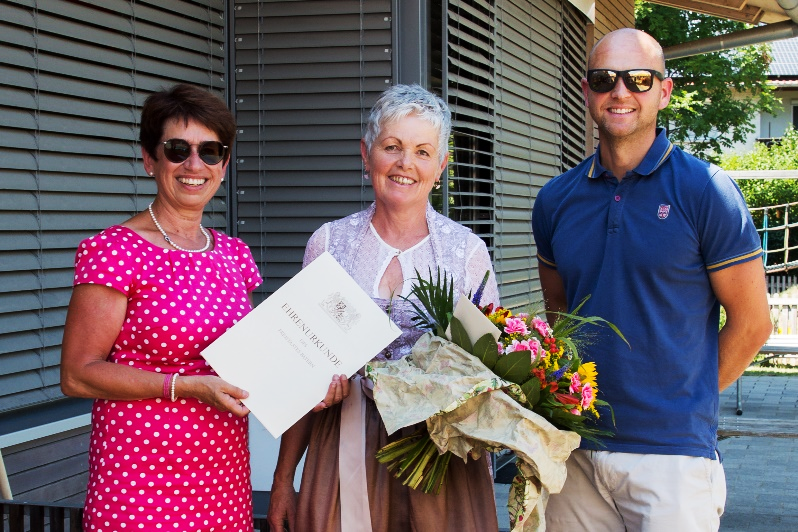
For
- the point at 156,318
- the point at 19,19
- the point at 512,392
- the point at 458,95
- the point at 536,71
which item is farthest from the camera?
the point at 536,71

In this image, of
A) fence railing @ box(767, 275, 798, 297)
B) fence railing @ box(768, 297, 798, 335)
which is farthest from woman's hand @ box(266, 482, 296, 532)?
fence railing @ box(767, 275, 798, 297)

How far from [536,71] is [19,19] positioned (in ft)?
13.9

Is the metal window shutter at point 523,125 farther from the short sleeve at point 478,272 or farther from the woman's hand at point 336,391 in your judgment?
the woman's hand at point 336,391

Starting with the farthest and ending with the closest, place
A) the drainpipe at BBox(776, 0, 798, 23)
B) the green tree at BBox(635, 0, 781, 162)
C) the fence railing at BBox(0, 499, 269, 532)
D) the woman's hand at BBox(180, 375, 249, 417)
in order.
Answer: the green tree at BBox(635, 0, 781, 162) < the drainpipe at BBox(776, 0, 798, 23) < the fence railing at BBox(0, 499, 269, 532) < the woman's hand at BBox(180, 375, 249, 417)

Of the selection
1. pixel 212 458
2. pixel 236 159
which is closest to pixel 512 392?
pixel 212 458

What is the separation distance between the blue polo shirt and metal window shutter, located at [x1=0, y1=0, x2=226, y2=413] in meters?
2.33

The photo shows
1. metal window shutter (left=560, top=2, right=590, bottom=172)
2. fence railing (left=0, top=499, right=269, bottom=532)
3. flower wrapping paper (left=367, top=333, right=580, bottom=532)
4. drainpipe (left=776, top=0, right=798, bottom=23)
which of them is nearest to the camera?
flower wrapping paper (left=367, top=333, right=580, bottom=532)

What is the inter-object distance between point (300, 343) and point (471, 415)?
1.69ft

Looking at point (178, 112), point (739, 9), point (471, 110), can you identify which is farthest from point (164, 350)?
point (739, 9)

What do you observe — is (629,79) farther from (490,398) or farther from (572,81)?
(572,81)

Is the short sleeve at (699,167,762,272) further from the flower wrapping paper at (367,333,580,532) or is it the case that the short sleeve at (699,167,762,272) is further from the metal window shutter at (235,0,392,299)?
the metal window shutter at (235,0,392,299)

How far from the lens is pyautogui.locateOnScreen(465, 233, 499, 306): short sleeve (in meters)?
2.72

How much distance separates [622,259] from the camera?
105 inches

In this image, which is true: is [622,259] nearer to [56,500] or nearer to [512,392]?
[512,392]
